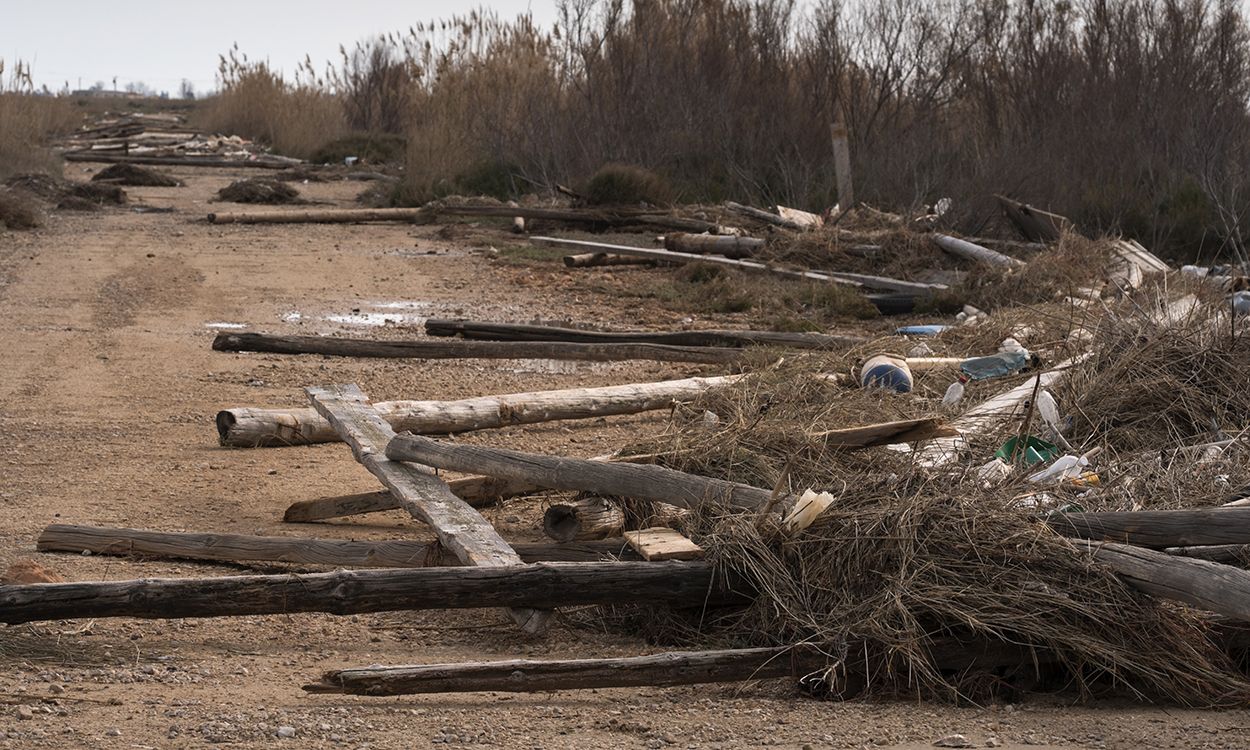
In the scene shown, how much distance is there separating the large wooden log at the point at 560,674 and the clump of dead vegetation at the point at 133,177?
23461 mm

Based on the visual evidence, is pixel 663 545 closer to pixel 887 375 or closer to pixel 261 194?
pixel 887 375

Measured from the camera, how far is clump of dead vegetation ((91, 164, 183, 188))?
1000 inches

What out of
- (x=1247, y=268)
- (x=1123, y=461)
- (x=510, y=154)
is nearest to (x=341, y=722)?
(x=1123, y=461)

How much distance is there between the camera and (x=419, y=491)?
208 inches

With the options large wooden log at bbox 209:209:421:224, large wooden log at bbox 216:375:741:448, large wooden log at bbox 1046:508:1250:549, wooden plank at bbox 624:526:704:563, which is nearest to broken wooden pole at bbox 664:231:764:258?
large wooden log at bbox 209:209:421:224

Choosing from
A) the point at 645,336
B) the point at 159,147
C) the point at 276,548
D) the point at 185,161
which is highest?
the point at 159,147

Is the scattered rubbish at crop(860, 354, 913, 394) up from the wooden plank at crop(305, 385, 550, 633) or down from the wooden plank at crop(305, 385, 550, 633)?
up

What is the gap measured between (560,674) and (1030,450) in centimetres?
278

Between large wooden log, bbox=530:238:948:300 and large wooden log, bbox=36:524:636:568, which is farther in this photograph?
large wooden log, bbox=530:238:948:300

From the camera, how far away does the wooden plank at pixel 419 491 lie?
455cm

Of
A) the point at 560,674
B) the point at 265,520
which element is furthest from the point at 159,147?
the point at 560,674

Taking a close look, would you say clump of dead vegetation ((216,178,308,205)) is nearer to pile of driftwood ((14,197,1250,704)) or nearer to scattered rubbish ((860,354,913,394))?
pile of driftwood ((14,197,1250,704))

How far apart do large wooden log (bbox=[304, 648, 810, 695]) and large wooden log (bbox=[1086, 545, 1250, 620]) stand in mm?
1000

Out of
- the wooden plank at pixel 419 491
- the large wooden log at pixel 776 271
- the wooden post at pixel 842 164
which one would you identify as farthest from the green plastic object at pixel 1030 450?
the wooden post at pixel 842 164
